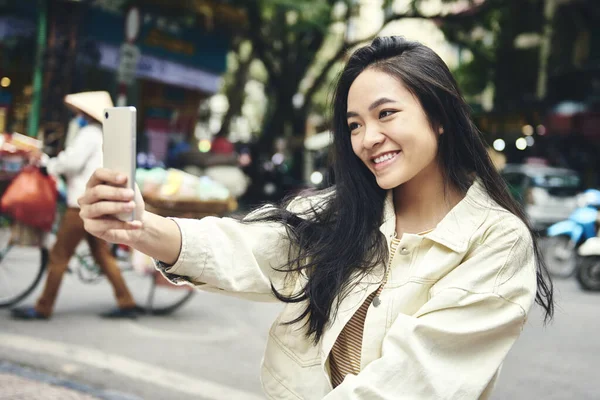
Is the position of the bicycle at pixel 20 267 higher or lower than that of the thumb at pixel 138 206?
lower

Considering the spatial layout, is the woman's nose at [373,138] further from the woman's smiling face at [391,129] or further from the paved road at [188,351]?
the paved road at [188,351]

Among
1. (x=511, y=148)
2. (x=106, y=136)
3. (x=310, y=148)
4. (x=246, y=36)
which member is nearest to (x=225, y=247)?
(x=106, y=136)

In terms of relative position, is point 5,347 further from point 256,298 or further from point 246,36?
point 246,36

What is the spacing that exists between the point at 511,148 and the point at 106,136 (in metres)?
24.1

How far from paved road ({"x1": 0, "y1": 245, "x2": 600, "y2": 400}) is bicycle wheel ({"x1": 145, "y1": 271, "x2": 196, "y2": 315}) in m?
0.11

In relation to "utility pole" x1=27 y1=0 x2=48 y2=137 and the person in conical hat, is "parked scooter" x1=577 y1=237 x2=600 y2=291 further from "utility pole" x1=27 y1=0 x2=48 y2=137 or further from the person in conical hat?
"utility pole" x1=27 y1=0 x2=48 y2=137

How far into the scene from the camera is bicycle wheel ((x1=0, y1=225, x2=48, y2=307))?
659 centimetres

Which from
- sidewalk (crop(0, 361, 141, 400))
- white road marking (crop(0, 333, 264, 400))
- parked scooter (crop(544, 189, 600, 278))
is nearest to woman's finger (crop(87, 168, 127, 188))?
sidewalk (crop(0, 361, 141, 400))

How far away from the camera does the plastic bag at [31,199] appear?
6.34 meters

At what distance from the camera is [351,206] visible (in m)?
2.00

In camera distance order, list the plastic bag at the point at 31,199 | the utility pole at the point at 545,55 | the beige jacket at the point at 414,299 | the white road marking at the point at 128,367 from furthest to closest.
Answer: the utility pole at the point at 545,55, the plastic bag at the point at 31,199, the white road marking at the point at 128,367, the beige jacket at the point at 414,299

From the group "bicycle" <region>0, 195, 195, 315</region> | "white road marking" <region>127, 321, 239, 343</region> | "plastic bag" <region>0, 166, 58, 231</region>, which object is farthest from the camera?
"bicycle" <region>0, 195, 195, 315</region>

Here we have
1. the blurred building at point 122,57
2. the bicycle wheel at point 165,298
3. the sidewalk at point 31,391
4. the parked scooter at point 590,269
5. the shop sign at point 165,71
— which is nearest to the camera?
the sidewalk at point 31,391

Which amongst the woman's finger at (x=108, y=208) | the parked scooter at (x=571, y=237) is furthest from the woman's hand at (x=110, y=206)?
the parked scooter at (x=571, y=237)
